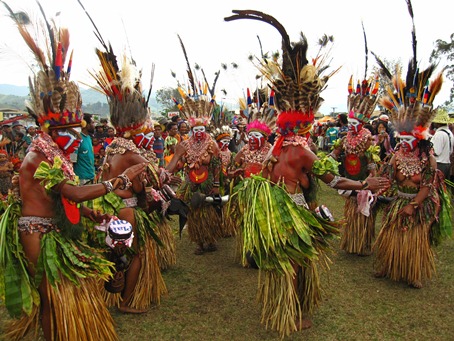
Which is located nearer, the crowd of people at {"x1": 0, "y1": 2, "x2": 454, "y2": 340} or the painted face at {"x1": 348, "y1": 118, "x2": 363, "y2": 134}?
the crowd of people at {"x1": 0, "y1": 2, "x2": 454, "y2": 340}

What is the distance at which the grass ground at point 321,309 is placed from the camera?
353 centimetres

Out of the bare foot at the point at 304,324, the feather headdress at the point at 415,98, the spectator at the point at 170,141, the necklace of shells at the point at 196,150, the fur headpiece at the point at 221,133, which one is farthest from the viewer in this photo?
the spectator at the point at 170,141

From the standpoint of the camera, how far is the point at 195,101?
223 inches

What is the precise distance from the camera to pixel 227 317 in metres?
3.85

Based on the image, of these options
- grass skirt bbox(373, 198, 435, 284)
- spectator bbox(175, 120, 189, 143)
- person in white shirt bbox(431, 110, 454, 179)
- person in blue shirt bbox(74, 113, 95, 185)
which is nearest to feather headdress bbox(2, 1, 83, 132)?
person in blue shirt bbox(74, 113, 95, 185)

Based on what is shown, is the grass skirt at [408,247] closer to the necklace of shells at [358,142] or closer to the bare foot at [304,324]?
the necklace of shells at [358,142]

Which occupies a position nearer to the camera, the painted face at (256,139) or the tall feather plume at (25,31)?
the tall feather plume at (25,31)

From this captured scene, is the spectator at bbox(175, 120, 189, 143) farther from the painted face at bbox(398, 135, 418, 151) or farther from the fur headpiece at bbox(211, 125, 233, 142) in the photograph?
the painted face at bbox(398, 135, 418, 151)

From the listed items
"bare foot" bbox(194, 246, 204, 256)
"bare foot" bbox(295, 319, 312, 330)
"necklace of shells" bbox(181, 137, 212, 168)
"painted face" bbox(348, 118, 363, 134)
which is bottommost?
"bare foot" bbox(194, 246, 204, 256)

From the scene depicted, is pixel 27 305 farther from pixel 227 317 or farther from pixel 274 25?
pixel 274 25

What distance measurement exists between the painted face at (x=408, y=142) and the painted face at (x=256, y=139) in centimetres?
174

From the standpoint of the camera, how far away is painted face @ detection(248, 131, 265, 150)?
520 cm

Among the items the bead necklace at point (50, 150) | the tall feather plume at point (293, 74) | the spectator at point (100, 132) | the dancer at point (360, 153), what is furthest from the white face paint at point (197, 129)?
the spectator at point (100, 132)

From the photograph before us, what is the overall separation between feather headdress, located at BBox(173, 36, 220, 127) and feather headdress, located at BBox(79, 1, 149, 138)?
1.61 meters
